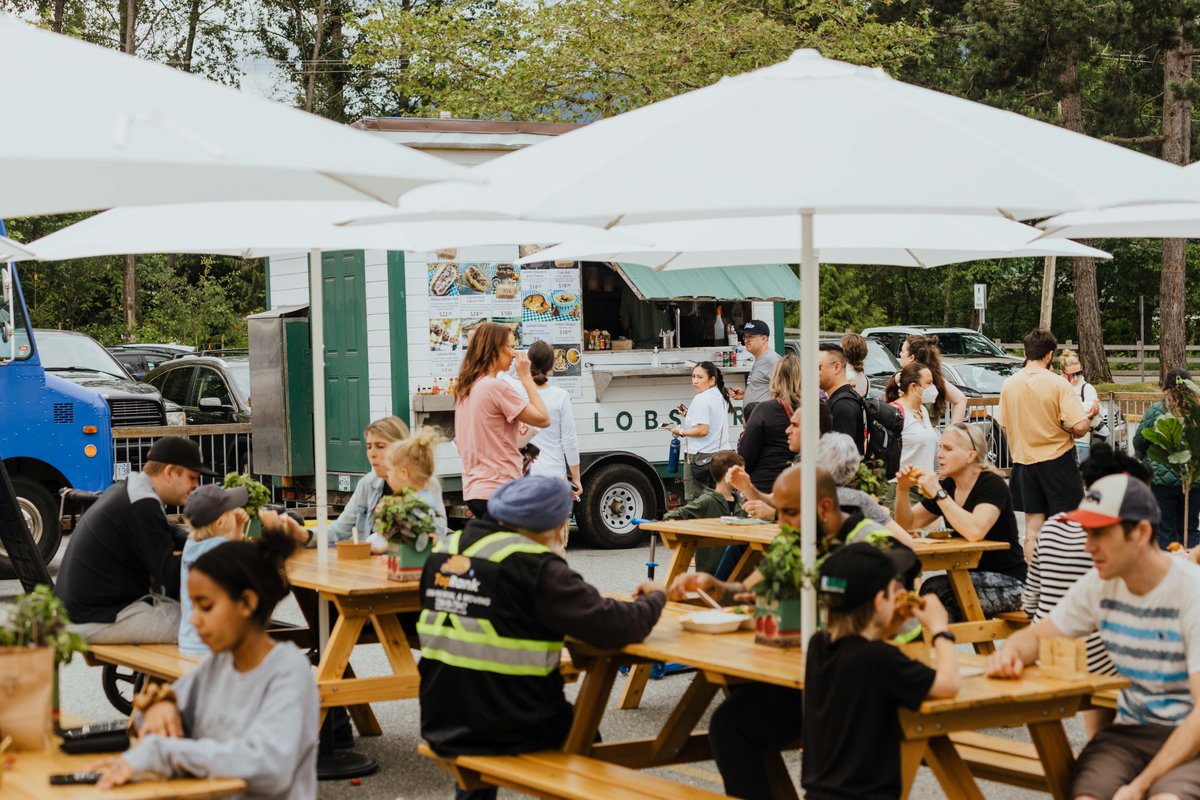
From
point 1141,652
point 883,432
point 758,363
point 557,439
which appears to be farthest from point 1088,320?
point 1141,652

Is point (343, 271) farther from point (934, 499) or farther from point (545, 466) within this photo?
point (934, 499)

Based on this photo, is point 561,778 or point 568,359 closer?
point 561,778

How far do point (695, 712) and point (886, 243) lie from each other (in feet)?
7.75

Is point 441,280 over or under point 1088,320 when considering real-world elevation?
over

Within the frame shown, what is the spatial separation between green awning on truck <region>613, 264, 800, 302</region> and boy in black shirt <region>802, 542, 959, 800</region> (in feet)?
30.1

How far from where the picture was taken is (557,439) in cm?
1148

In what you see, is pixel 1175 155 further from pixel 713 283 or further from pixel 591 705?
pixel 591 705

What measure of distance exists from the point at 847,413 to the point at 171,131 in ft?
19.6

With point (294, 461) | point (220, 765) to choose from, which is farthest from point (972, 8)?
point (220, 765)

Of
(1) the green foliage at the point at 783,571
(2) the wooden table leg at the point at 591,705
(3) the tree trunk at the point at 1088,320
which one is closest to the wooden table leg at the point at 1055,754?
(1) the green foliage at the point at 783,571

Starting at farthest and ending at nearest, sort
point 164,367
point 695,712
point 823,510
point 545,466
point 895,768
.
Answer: point 164,367, point 545,466, point 695,712, point 823,510, point 895,768

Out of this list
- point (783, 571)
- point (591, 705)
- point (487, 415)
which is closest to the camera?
point (783, 571)

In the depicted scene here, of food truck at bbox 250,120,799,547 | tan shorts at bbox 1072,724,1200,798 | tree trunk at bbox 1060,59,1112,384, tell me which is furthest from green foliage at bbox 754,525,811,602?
tree trunk at bbox 1060,59,1112,384

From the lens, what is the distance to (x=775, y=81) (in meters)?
4.74
